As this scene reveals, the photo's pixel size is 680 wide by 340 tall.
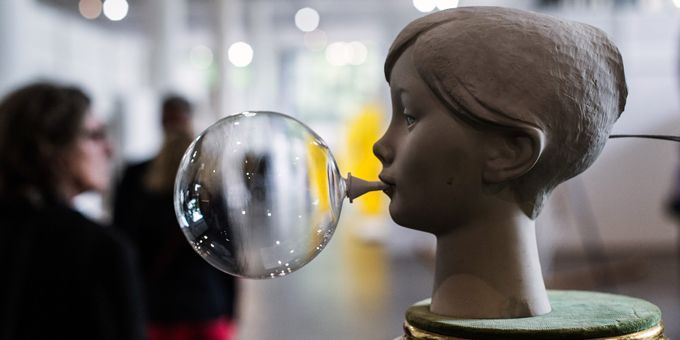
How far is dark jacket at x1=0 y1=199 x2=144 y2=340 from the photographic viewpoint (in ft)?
6.64

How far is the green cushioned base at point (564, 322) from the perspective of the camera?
37.9 inches

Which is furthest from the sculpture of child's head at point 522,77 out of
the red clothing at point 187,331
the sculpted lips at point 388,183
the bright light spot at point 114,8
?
the bright light spot at point 114,8

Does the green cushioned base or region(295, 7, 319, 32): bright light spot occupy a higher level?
region(295, 7, 319, 32): bright light spot

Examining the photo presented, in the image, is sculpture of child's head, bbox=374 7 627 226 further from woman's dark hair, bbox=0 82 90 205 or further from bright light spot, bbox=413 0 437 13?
bright light spot, bbox=413 0 437 13

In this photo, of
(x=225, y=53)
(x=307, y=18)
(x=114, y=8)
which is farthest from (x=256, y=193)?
(x=307, y=18)

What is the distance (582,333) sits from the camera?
964 mm

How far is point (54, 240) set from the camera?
2.11 metres

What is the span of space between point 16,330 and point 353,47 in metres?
16.0

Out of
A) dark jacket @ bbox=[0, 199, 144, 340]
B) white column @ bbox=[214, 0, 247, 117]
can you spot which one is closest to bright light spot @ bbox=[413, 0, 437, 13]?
white column @ bbox=[214, 0, 247, 117]

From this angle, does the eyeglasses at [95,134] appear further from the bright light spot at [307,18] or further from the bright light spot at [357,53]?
the bright light spot at [357,53]

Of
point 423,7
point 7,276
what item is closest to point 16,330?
point 7,276

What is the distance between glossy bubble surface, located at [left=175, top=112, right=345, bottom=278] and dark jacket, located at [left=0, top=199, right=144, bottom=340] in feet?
4.16

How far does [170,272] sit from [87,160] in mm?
837

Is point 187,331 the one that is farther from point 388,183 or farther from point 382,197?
point 382,197
